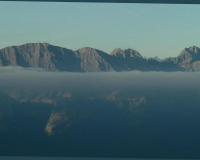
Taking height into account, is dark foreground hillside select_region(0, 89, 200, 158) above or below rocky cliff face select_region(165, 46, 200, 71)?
below

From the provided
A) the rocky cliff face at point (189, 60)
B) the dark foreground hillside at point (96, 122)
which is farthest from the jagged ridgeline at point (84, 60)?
the dark foreground hillside at point (96, 122)

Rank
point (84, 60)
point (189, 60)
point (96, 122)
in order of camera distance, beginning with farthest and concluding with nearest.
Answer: point (84, 60)
point (189, 60)
point (96, 122)

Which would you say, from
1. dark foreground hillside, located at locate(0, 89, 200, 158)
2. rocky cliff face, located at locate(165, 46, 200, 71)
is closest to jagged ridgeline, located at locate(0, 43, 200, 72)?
rocky cliff face, located at locate(165, 46, 200, 71)

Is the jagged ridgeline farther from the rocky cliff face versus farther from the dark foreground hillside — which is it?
the dark foreground hillside

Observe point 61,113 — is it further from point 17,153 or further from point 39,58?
point 39,58

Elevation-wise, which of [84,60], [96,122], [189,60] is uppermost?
[189,60]

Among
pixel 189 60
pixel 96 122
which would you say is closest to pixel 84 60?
pixel 96 122

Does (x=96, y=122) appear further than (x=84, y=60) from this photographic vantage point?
No

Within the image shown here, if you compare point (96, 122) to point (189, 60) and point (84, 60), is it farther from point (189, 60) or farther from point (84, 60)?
point (189, 60)

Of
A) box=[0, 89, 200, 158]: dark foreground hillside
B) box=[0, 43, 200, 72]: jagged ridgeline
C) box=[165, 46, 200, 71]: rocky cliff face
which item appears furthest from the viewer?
box=[165, 46, 200, 71]: rocky cliff face

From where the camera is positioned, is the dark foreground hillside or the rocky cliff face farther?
the rocky cliff face

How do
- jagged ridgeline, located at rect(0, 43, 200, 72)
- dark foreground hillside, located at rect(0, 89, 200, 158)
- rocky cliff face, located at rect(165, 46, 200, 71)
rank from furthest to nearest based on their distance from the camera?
rocky cliff face, located at rect(165, 46, 200, 71) → jagged ridgeline, located at rect(0, 43, 200, 72) → dark foreground hillside, located at rect(0, 89, 200, 158)
